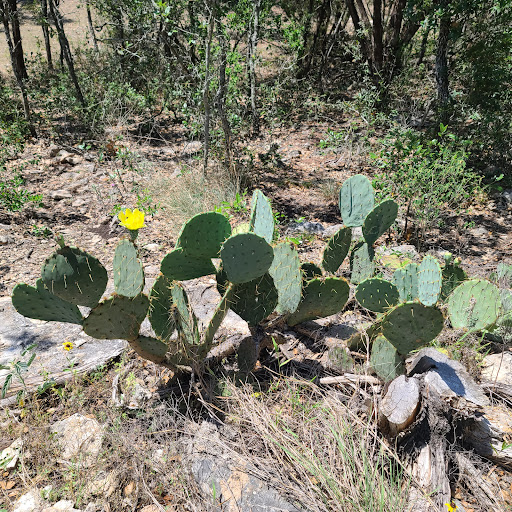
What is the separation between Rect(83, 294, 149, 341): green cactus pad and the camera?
1722mm

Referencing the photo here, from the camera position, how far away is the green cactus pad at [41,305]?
172 cm

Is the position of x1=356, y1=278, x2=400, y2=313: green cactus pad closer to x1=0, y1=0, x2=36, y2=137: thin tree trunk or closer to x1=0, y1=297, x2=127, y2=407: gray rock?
x1=0, y1=297, x2=127, y2=407: gray rock

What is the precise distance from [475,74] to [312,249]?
10.1ft

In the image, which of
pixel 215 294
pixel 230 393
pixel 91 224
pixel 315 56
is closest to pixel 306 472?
pixel 230 393

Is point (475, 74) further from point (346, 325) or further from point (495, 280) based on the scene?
point (346, 325)

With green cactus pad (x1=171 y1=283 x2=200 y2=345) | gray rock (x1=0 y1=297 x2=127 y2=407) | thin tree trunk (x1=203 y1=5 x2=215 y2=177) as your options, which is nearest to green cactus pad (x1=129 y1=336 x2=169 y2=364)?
green cactus pad (x1=171 y1=283 x2=200 y2=345)

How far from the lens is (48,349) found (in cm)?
255

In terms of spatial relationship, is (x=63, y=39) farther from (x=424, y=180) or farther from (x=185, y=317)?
(x=185, y=317)

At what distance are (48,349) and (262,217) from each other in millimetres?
1518

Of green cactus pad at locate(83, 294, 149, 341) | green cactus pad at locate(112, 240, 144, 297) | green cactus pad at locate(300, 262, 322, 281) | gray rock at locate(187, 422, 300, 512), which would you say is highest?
green cactus pad at locate(112, 240, 144, 297)

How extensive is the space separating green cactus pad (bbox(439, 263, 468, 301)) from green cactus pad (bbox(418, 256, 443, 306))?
646 millimetres

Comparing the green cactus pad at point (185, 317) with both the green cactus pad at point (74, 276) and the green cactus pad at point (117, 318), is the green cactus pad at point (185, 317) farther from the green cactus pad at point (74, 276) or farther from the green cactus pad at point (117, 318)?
the green cactus pad at point (74, 276)

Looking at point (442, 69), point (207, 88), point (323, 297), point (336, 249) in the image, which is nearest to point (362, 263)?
point (336, 249)

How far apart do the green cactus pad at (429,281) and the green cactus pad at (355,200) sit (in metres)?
0.76
